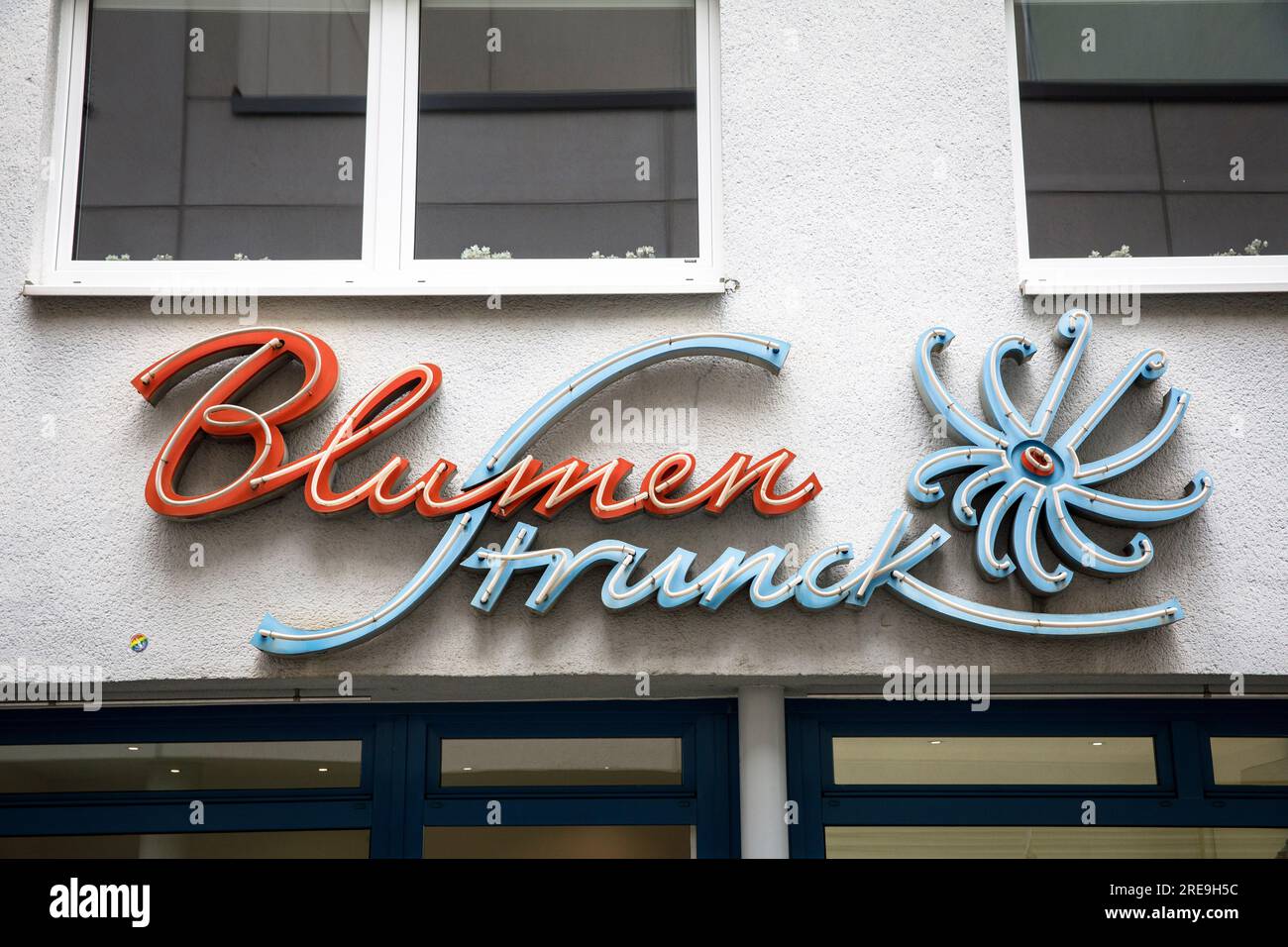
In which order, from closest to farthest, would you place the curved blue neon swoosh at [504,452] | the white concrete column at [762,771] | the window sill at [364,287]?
1. the curved blue neon swoosh at [504,452]
2. the white concrete column at [762,771]
3. the window sill at [364,287]

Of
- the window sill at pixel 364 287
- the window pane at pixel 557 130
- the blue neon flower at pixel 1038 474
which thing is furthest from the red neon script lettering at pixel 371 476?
the window pane at pixel 557 130

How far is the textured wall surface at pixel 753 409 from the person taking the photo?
5.16 metres

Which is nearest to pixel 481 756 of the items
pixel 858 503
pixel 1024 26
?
pixel 858 503

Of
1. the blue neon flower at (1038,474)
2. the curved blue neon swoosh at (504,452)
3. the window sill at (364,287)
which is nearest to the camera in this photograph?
the curved blue neon swoosh at (504,452)

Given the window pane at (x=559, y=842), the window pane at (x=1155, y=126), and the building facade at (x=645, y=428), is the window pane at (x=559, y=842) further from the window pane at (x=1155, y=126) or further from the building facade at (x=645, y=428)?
the window pane at (x=1155, y=126)

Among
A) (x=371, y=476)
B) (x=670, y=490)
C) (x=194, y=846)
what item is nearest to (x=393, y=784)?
(x=194, y=846)

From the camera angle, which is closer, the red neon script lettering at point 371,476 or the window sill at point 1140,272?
the red neon script lettering at point 371,476

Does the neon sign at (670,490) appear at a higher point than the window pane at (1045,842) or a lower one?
higher

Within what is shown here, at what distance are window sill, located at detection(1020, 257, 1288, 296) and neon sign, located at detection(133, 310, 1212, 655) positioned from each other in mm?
285

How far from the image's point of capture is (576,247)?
18.8 ft

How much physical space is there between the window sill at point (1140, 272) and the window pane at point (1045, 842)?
2.29 m

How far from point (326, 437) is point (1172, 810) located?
3.89 meters

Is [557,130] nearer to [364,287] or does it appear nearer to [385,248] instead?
[385,248]
